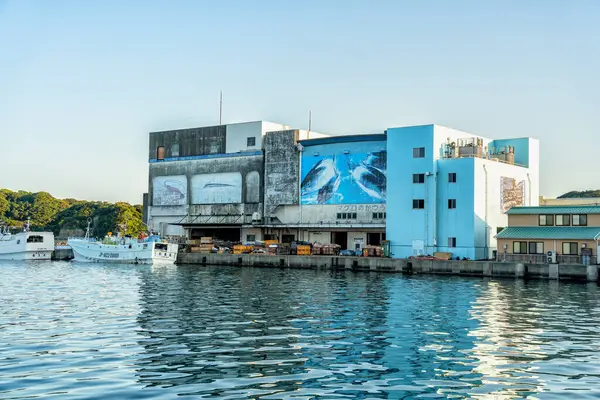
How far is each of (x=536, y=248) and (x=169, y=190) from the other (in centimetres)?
5776

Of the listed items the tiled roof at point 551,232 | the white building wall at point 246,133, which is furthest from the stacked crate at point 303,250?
the tiled roof at point 551,232

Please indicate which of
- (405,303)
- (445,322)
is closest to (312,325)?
(445,322)

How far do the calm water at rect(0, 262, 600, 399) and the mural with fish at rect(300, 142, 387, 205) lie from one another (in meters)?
39.4

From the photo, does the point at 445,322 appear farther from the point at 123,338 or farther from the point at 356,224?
the point at 356,224

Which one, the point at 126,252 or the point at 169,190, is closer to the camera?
the point at 126,252

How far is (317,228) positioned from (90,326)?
61719mm

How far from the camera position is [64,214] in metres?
169

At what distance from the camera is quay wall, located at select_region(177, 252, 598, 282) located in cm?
5966

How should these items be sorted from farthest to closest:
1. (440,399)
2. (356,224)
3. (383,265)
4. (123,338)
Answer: (356,224), (383,265), (123,338), (440,399)

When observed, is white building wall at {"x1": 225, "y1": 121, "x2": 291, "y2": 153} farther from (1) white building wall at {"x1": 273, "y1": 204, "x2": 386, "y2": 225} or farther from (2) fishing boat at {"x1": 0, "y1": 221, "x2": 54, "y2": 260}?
(2) fishing boat at {"x1": 0, "y1": 221, "x2": 54, "y2": 260}

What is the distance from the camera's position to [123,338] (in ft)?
83.3

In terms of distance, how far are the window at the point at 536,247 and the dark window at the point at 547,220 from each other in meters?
2.55

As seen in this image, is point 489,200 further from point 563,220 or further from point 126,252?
point 126,252

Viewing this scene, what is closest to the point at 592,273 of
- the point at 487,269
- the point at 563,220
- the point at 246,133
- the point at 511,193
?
the point at 563,220
